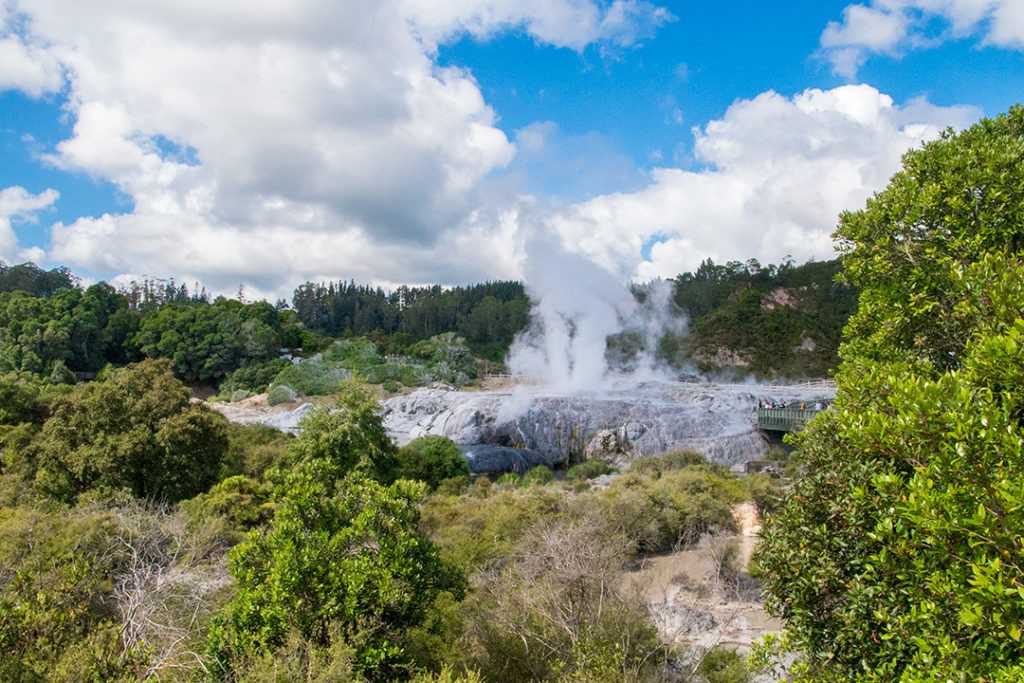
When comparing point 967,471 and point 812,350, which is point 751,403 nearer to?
point 812,350

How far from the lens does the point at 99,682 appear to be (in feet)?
16.0

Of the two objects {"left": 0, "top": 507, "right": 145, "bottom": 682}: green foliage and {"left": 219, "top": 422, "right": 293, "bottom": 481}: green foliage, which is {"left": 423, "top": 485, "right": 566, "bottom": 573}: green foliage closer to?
{"left": 0, "top": 507, "right": 145, "bottom": 682}: green foliage

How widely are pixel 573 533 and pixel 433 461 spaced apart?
13829 millimetres

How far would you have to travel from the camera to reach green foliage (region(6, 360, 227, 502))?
49.9 feet

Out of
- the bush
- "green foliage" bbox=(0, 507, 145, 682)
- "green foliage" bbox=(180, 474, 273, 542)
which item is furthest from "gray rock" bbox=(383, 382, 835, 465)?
"green foliage" bbox=(0, 507, 145, 682)

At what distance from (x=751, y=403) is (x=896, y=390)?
3032 cm

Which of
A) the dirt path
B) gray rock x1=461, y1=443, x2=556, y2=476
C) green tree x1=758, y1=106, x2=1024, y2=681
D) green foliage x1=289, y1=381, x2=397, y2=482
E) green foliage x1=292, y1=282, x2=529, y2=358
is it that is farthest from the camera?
green foliage x1=292, y1=282, x2=529, y2=358

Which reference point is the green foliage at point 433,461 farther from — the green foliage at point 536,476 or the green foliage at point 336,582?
the green foliage at point 336,582

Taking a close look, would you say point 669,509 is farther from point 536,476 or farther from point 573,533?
point 536,476

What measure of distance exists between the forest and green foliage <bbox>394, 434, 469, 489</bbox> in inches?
165

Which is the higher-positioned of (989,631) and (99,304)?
(99,304)

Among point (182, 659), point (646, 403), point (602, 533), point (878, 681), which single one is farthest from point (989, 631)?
point (646, 403)

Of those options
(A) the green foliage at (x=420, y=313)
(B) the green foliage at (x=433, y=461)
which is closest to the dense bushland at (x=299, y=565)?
(B) the green foliage at (x=433, y=461)

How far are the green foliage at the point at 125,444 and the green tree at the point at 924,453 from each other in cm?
1564
